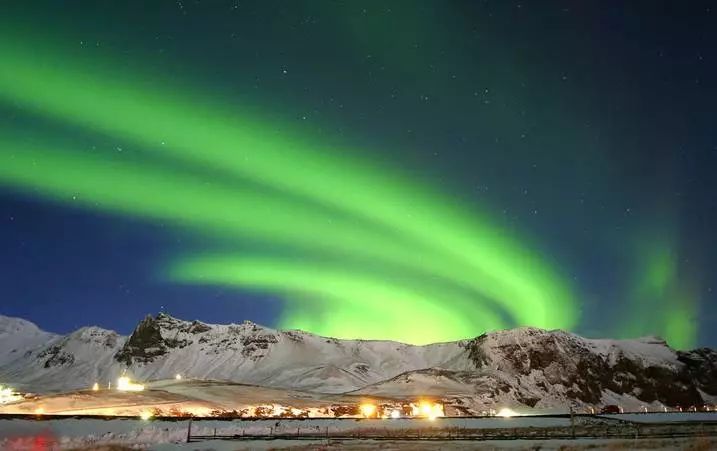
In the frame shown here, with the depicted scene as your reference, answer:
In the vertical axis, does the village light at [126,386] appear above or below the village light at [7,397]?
above

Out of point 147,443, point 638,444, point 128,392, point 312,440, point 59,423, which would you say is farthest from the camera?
point 128,392

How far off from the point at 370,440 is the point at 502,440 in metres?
12.6

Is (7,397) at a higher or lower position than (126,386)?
lower

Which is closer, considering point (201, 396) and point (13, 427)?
point (13, 427)

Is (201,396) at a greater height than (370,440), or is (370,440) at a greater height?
(201,396)

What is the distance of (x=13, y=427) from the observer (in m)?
78.9

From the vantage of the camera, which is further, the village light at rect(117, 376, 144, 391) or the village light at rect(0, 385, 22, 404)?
the village light at rect(117, 376, 144, 391)

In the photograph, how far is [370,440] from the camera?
62969mm

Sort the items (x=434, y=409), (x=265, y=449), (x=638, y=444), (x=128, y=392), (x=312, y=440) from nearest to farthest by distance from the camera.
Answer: (x=638, y=444)
(x=265, y=449)
(x=312, y=440)
(x=128, y=392)
(x=434, y=409)

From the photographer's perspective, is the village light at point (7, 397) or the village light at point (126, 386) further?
the village light at point (126, 386)

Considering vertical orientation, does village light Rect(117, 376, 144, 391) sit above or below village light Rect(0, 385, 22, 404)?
above

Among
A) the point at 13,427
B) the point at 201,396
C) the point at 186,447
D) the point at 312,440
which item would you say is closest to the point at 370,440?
the point at 312,440

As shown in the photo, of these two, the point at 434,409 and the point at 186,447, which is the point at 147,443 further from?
the point at 434,409

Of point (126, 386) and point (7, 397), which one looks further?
point (126, 386)
